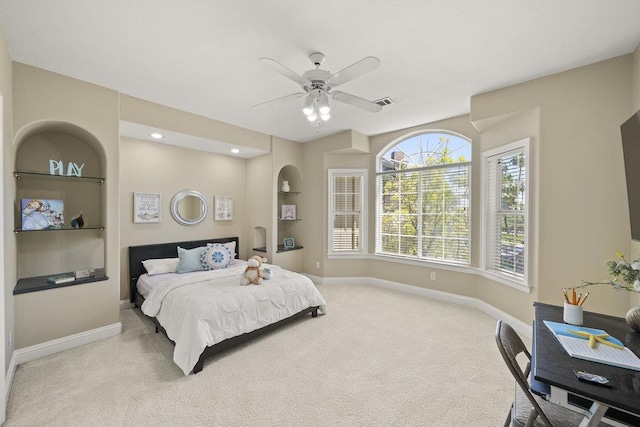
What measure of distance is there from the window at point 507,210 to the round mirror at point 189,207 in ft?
14.6

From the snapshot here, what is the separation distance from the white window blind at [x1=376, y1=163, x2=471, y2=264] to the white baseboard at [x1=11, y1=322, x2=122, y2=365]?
13.2 feet

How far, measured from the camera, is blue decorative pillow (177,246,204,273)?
387cm

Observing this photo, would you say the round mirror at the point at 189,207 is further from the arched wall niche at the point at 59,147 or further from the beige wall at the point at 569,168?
the beige wall at the point at 569,168

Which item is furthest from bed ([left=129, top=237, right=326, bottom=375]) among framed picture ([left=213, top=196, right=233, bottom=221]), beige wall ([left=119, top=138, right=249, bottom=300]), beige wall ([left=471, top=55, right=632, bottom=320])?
beige wall ([left=471, top=55, right=632, bottom=320])

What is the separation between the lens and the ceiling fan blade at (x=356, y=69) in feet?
6.08

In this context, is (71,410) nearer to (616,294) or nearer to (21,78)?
(21,78)

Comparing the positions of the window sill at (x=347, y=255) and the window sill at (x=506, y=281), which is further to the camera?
the window sill at (x=347, y=255)

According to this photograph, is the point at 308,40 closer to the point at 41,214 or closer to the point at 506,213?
the point at 506,213

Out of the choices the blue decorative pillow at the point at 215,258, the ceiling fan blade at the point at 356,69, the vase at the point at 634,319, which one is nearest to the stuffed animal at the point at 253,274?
the blue decorative pillow at the point at 215,258

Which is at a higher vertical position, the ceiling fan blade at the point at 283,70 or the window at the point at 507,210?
the ceiling fan blade at the point at 283,70

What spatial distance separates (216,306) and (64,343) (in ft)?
5.27

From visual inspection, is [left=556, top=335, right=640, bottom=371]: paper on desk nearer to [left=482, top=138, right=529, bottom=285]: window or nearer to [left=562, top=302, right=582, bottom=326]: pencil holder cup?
[left=562, top=302, right=582, bottom=326]: pencil holder cup

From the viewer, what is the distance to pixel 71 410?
1918 millimetres

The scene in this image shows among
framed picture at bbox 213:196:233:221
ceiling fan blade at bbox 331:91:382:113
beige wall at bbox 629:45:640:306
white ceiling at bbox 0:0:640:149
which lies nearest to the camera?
white ceiling at bbox 0:0:640:149
